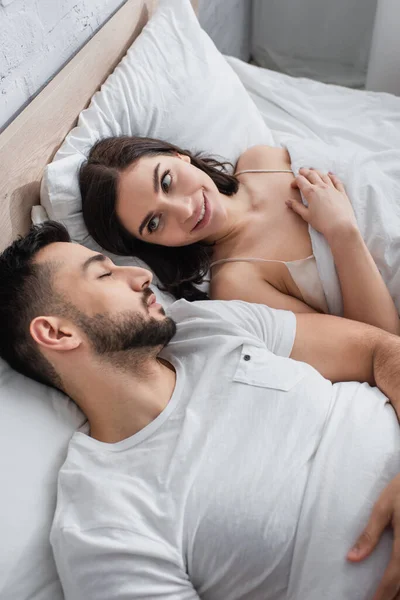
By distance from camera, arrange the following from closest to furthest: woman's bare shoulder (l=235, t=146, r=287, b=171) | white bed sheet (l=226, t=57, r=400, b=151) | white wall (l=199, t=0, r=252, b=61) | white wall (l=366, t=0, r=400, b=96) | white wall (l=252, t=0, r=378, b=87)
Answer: woman's bare shoulder (l=235, t=146, r=287, b=171), white bed sheet (l=226, t=57, r=400, b=151), white wall (l=366, t=0, r=400, b=96), white wall (l=199, t=0, r=252, b=61), white wall (l=252, t=0, r=378, b=87)

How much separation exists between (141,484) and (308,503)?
10.4 inches

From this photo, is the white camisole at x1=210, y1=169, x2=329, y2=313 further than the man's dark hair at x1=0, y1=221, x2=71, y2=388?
Yes

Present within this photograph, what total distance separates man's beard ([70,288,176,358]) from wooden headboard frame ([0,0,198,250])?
1.00ft

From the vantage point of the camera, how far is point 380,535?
798 mm

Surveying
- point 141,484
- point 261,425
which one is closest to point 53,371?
point 141,484

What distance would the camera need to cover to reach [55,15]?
4.33ft

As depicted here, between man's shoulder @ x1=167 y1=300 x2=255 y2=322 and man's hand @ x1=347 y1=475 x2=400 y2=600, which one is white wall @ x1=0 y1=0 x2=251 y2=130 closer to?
man's shoulder @ x1=167 y1=300 x2=255 y2=322

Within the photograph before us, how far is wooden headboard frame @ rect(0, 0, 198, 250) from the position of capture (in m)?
1.12

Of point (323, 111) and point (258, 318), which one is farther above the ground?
point (323, 111)

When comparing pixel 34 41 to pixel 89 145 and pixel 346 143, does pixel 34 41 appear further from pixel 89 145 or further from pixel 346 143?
pixel 346 143

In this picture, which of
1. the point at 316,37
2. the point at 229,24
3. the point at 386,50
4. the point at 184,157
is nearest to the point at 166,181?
the point at 184,157

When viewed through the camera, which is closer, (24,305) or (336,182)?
(24,305)

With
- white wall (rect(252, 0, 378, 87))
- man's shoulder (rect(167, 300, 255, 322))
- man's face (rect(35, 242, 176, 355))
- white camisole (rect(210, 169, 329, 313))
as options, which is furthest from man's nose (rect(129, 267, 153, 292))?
white wall (rect(252, 0, 378, 87))

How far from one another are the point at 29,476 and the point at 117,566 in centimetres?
21
